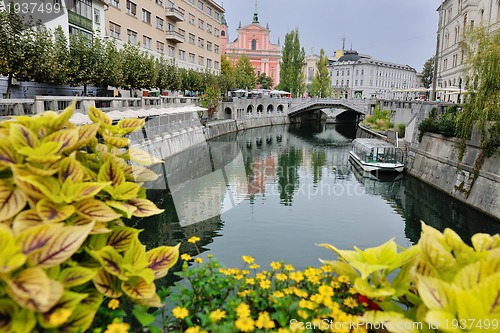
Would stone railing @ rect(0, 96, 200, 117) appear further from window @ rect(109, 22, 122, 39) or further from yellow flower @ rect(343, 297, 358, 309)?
window @ rect(109, 22, 122, 39)

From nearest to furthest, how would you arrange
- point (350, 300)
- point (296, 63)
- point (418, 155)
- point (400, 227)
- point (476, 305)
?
1. point (476, 305)
2. point (350, 300)
3. point (400, 227)
4. point (418, 155)
5. point (296, 63)

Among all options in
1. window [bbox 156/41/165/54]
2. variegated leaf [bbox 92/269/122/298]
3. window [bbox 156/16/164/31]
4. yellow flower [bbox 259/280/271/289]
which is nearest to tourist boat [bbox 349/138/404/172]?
yellow flower [bbox 259/280/271/289]

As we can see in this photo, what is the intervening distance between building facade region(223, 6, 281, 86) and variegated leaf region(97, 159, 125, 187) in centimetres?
10243

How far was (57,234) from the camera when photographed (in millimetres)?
2729

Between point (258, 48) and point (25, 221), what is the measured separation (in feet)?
356

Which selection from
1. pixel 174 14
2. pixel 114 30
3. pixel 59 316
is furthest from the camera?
pixel 174 14

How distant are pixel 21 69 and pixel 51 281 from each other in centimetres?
2155

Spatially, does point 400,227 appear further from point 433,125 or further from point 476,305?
point 476,305

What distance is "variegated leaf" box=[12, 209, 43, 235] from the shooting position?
2.81m

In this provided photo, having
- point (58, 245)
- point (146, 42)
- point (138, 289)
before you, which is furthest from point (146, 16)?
point (58, 245)

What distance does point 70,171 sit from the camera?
3205 mm

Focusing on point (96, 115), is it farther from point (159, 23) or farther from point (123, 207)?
point (159, 23)

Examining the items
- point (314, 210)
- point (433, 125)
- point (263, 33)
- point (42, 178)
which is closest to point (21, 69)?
point (314, 210)

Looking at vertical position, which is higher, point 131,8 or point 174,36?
point 131,8
